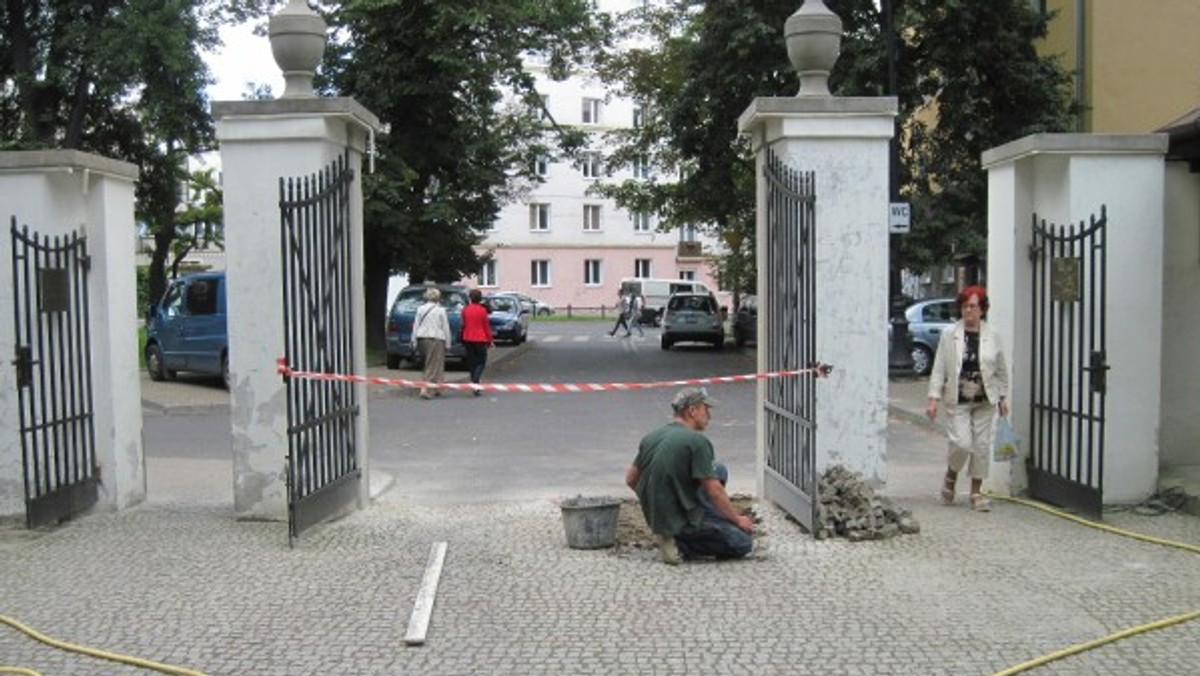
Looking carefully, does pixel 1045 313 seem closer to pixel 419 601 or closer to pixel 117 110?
pixel 419 601

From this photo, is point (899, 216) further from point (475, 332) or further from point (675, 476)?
point (675, 476)

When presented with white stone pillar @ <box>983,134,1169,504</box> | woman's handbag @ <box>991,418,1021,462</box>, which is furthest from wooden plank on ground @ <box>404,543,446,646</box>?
white stone pillar @ <box>983,134,1169,504</box>

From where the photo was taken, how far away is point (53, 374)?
8.64 meters

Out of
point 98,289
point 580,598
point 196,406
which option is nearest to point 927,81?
point 196,406

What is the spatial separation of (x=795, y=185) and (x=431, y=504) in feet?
13.1

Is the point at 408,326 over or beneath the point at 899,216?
beneath

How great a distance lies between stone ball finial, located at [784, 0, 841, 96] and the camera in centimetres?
902

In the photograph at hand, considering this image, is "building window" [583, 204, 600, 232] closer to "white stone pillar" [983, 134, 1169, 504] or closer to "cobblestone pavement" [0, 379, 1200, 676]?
"white stone pillar" [983, 134, 1169, 504]

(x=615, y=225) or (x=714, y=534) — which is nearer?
(x=714, y=534)

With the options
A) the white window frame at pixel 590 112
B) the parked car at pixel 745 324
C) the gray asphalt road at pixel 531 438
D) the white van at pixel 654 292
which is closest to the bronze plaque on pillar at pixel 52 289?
the gray asphalt road at pixel 531 438

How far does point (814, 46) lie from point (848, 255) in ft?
5.46

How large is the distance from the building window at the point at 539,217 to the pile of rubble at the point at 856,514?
211 ft

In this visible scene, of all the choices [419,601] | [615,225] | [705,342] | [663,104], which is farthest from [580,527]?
[615,225]

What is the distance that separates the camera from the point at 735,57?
23031 mm
